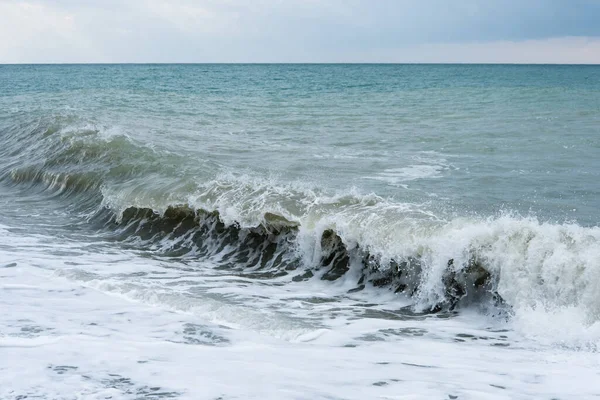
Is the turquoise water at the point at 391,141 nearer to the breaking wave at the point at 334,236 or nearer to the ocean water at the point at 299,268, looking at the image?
the ocean water at the point at 299,268

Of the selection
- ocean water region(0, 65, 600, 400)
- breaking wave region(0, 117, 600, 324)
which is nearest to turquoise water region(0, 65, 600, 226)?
ocean water region(0, 65, 600, 400)

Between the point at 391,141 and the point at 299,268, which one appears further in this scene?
the point at 391,141

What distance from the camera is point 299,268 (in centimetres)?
857

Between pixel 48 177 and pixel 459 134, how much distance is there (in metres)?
10.3

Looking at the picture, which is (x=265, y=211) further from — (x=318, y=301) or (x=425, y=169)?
(x=425, y=169)

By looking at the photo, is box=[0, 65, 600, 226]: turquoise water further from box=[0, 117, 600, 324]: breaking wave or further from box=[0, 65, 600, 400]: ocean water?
box=[0, 117, 600, 324]: breaking wave

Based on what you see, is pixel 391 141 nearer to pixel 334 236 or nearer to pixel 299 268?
pixel 334 236

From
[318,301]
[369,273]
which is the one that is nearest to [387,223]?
[369,273]

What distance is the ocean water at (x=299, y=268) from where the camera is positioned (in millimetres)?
4609

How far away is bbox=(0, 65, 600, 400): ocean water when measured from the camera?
4609 mm

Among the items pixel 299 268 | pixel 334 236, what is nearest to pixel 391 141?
pixel 334 236

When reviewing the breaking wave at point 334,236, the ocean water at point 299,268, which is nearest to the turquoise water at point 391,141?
the ocean water at point 299,268

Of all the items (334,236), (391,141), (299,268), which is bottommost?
(299,268)

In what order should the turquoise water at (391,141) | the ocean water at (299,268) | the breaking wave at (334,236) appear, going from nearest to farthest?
the ocean water at (299,268) < the breaking wave at (334,236) < the turquoise water at (391,141)
